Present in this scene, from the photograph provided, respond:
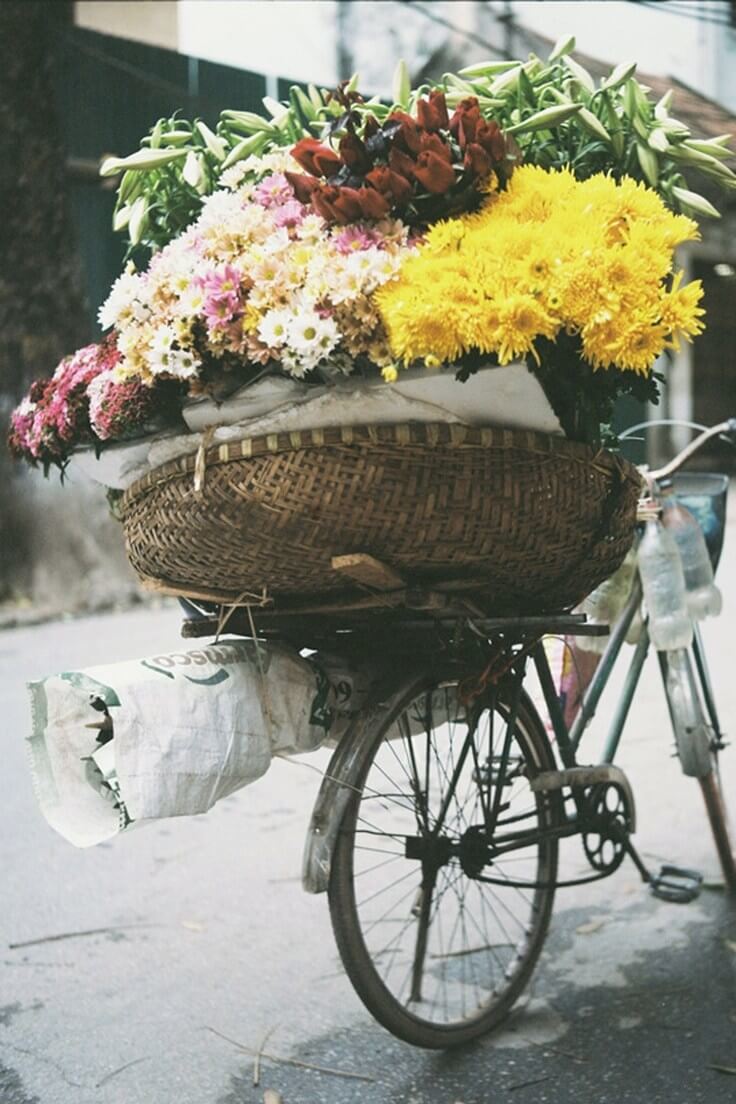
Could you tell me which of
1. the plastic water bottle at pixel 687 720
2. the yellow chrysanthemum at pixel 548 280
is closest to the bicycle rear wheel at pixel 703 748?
the plastic water bottle at pixel 687 720

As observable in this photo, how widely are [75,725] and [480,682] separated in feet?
2.78

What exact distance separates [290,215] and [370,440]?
429 millimetres

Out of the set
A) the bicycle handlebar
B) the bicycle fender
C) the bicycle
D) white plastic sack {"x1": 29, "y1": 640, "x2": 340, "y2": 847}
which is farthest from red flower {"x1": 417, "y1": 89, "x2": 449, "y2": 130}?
the bicycle handlebar

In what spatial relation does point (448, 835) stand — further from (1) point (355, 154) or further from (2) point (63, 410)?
(1) point (355, 154)

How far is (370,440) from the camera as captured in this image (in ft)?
6.56

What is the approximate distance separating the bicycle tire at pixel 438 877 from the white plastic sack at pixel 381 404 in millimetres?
639

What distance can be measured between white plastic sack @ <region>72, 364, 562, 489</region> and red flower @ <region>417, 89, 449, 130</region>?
42 centimetres

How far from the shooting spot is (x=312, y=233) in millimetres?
2027

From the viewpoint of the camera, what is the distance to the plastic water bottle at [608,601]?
3326mm

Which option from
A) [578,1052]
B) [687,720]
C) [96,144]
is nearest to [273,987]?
[578,1052]

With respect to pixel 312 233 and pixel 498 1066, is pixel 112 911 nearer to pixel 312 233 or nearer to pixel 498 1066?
pixel 498 1066

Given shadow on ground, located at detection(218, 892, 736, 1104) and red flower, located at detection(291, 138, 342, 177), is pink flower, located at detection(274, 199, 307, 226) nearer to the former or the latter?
red flower, located at detection(291, 138, 342, 177)

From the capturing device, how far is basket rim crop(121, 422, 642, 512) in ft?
6.57

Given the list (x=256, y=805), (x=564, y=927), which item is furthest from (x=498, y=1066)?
(x=256, y=805)
